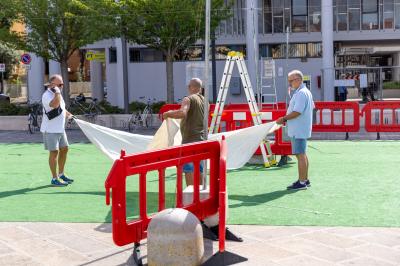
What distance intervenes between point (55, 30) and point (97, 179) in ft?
49.2

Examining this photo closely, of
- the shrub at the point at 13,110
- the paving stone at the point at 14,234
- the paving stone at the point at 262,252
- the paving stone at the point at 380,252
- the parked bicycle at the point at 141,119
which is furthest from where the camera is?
the shrub at the point at 13,110

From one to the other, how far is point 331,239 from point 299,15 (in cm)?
2649

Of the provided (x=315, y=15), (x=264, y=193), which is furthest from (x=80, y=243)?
(x=315, y=15)

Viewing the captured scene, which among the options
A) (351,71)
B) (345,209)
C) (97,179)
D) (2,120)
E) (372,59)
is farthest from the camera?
(372,59)

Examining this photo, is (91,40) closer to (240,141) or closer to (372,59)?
(240,141)

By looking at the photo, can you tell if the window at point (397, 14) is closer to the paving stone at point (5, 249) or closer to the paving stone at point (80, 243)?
the paving stone at point (80, 243)

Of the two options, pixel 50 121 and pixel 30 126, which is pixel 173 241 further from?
pixel 30 126

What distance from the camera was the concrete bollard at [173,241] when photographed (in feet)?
17.6

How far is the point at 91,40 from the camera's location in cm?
2445

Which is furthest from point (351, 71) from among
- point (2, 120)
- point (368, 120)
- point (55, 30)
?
point (2, 120)

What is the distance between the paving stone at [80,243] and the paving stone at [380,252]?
2587mm

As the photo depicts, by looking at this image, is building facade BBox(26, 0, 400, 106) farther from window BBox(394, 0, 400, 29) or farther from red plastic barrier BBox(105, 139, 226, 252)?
red plastic barrier BBox(105, 139, 226, 252)

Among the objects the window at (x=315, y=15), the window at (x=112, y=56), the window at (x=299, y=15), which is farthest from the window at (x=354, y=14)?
the window at (x=112, y=56)

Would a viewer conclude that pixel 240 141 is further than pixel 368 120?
No
